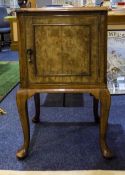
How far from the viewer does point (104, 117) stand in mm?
1652

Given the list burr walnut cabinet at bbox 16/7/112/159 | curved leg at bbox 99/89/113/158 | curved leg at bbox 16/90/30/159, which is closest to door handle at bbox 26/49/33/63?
burr walnut cabinet at bbox 16/7/112/159

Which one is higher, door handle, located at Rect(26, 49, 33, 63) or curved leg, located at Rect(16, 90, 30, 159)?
door handle, located at Rect(26, 49, 33, 63)

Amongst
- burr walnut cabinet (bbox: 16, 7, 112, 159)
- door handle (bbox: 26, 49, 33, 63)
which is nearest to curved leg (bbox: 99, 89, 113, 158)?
burr walnut cabinet (bbox: 16, 7, 112, 159)

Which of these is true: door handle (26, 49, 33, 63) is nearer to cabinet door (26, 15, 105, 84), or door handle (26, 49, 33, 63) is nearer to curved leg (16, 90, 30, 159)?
cabinet door (26, 15, 105, 84)

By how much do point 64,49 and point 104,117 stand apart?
17.1 inches

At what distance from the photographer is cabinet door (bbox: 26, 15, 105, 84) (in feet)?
4.96

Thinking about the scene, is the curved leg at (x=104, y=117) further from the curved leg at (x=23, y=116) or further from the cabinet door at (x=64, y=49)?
the curved leg at (x=23, y=116)

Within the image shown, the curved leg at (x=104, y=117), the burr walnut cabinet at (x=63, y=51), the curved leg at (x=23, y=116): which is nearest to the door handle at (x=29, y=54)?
the burr walnut cabinet at (x=63, y=51)

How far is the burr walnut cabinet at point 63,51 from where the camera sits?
4.93 ft

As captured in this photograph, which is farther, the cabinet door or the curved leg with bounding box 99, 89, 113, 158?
the curved leg with bounding box 99, 89, 113, 158

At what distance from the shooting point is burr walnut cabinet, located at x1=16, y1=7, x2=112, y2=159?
1.50 m

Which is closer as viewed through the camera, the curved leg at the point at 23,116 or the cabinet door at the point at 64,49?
the cabinet door at the point at 64,49

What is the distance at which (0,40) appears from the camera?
606cm

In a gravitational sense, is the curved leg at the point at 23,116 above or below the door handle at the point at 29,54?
below
